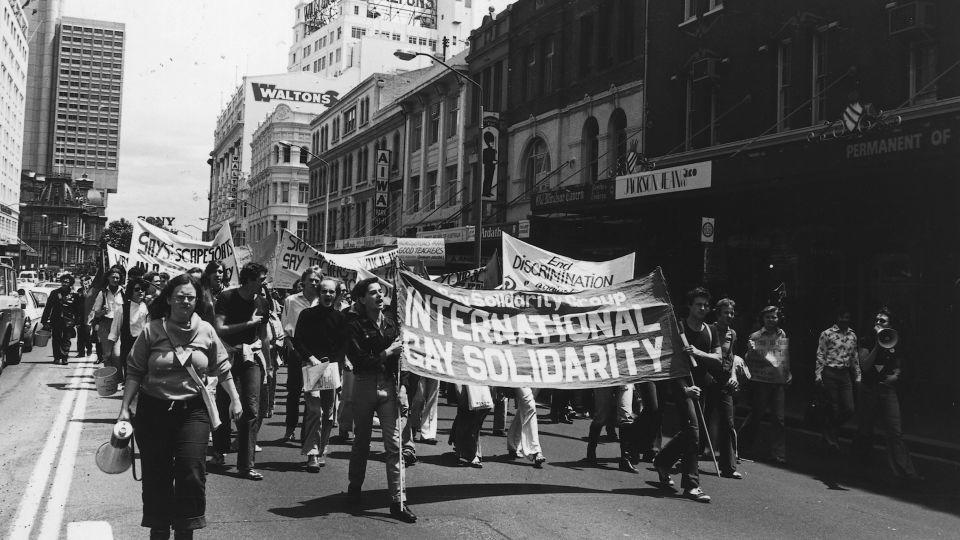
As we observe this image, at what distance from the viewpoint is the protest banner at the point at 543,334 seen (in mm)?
7426

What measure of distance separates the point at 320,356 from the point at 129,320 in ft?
15.9

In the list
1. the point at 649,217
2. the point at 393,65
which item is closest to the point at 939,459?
the point at 649,217

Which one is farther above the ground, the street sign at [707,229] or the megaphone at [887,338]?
the street sign at [707,229]

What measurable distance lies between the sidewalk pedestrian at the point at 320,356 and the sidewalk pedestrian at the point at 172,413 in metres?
1.99

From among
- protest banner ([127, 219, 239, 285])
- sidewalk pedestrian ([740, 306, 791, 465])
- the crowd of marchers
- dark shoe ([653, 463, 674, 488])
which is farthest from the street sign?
protest banner ([127, 219, 239, 285])

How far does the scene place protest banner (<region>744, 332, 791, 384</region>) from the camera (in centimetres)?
985

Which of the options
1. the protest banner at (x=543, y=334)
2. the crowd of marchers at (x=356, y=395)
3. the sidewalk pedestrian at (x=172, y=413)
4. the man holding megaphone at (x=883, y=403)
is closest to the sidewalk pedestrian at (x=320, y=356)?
the crowd of marchers at (x=356, y=395)

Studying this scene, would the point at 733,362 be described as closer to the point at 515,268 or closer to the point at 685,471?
the point at 685,471

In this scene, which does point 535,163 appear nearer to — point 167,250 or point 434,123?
point 434,123

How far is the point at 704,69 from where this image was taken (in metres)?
21.1

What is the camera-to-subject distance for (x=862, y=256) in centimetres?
1642

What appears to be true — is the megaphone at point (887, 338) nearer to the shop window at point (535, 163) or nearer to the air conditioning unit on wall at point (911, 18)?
the air conditioning unit on wall at point (911, 18)

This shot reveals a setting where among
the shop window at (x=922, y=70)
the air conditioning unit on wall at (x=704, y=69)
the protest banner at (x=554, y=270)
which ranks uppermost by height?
Answer: the air conditioning unit on wall at (x=704, y=69)

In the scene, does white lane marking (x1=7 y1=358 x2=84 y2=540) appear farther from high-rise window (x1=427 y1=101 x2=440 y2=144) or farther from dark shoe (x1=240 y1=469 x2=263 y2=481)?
high-rise window (x1=427 y1=101 x2=440 y2=144)
